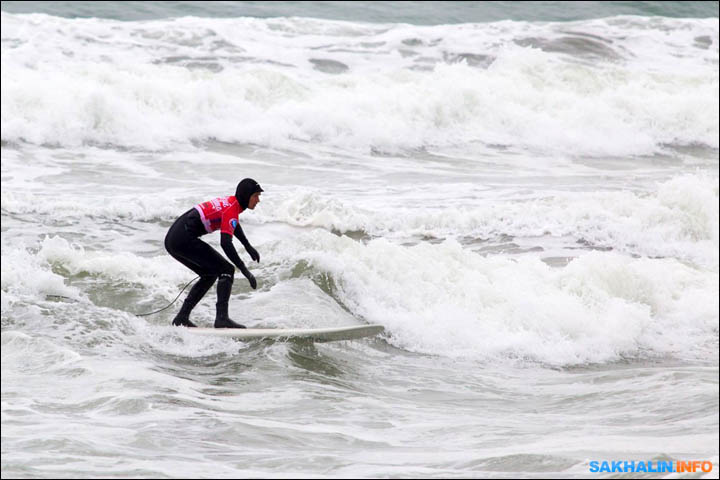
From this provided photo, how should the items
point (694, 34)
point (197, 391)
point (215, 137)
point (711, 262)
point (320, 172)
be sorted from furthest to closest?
point (694, 34) < point (215, 137) < point (320, 172) < point (711, 262) < point (197, 391)

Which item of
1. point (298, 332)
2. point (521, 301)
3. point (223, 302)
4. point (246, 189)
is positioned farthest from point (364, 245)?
point (246, 189)

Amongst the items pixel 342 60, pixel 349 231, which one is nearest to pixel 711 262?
pixel 349 231

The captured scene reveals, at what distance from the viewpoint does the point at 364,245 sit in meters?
11.2

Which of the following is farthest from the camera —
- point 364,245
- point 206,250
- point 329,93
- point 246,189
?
point 329,93

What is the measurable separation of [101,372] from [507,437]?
330cm

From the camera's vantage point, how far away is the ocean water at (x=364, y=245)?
20.0ft

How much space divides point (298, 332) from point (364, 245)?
3165 millimetres

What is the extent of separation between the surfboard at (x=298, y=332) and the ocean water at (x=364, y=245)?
0.09 metres

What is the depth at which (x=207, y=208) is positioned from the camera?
313 inches

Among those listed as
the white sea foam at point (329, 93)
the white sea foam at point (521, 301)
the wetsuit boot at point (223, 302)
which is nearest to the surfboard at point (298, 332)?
the wetsuit boot at point (223, 302)

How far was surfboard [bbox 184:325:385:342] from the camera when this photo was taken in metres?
8.09

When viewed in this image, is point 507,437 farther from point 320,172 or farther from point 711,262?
point 320,172

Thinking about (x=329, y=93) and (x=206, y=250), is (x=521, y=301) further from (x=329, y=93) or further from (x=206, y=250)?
(x=329, y=93)

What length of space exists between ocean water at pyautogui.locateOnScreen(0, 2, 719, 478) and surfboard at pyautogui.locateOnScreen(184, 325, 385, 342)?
0.09m
